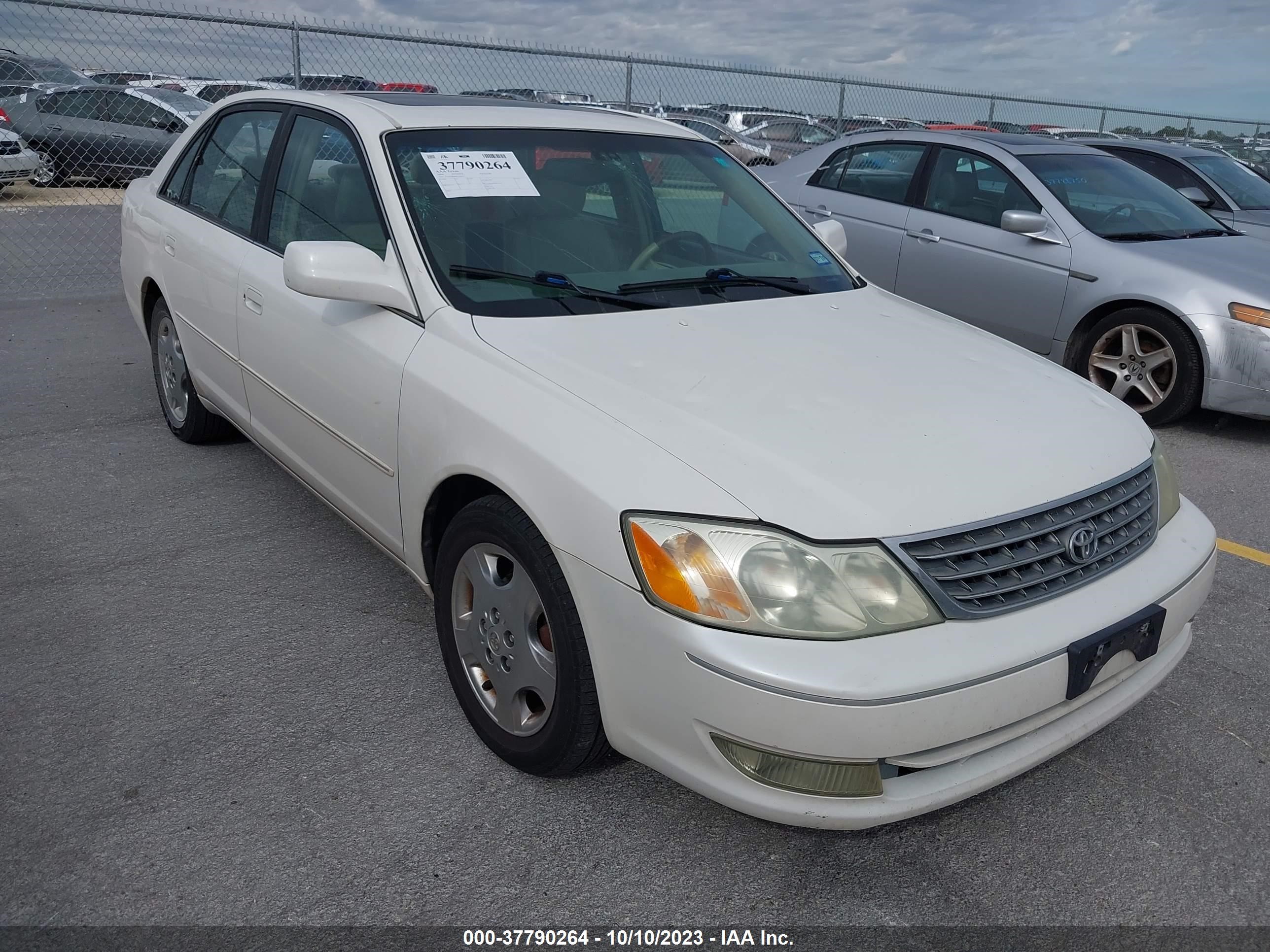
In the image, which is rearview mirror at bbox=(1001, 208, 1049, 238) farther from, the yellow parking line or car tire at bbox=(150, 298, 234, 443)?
car tire at bbox=(150, 298, 234, 443)

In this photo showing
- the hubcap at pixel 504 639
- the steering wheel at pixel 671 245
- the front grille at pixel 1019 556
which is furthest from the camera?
the steering wheel at pixel 671 245

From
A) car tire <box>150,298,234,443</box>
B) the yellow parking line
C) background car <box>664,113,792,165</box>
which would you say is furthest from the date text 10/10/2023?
background car <box>664,113,792,165</box>

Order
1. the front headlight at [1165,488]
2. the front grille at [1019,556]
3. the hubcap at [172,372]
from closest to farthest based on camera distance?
the front grille at [1019,556] → the front headlight at [1165,488] → the hubcap at [172,372]

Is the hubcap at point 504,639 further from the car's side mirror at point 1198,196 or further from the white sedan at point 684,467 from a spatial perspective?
the car's side mirror at point 1198,196

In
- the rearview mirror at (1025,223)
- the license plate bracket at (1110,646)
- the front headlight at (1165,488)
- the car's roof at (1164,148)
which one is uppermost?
the car's roof at (1164,148)

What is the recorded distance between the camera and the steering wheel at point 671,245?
3.20 meters

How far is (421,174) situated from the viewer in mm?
3086

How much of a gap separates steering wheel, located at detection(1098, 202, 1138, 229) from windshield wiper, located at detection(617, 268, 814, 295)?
368cm

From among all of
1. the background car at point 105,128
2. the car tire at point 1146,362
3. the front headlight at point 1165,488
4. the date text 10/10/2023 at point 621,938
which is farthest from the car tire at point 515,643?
the background car at point 105,128

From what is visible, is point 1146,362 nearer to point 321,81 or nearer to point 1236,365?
point 1236,365

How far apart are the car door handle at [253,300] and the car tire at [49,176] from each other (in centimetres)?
970

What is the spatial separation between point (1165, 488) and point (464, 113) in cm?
239

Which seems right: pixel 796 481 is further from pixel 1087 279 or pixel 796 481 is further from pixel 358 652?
pixel 1087 279

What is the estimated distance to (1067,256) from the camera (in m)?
5.96
